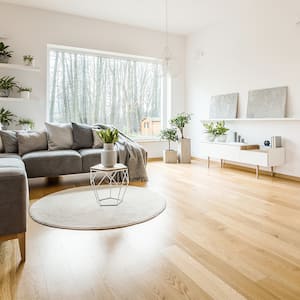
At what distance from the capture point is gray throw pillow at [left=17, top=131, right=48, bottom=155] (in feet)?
12.7

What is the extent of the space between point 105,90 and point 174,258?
4.61m

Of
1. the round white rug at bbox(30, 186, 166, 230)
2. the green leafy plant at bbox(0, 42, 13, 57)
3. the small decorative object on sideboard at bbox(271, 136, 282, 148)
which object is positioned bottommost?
the round white rug at bbox(30, 186, 166, 230)

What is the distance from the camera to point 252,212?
276cm

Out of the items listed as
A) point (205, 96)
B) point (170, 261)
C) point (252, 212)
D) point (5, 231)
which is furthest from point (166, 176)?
point (5, 231)

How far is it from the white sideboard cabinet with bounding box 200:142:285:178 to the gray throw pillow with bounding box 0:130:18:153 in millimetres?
3336

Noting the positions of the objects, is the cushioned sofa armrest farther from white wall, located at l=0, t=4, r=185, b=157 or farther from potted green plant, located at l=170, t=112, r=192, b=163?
potted green plant, located at l=170, t=112, r=192, b=163

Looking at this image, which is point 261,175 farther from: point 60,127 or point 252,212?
point 60,127

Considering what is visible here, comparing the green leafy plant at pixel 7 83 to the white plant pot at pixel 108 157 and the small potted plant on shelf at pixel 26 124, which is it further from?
the white plant pot at pixel 108 157

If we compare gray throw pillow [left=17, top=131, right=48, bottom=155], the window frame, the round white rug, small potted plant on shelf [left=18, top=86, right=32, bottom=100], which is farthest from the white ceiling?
the round white rug

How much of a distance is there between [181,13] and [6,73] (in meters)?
3.31

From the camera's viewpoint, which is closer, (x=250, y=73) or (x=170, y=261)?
(x=170, y=261)

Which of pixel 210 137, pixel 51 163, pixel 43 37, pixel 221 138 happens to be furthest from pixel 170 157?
pixel 43 37

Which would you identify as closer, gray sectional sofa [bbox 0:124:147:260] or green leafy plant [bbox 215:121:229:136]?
gray sectional sofa [bbox 0:124:147:260]

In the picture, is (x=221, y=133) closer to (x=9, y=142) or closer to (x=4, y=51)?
(x=9, y=142)
